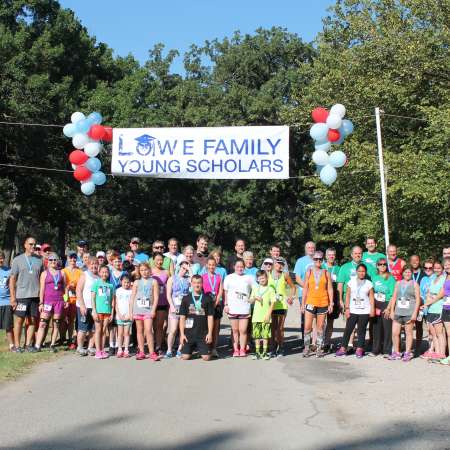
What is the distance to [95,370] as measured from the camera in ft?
36.2

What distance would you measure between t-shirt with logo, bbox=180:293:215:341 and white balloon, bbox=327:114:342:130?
15.5 ft

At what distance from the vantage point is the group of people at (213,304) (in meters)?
12.7

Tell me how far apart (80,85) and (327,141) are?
2420 centimetres

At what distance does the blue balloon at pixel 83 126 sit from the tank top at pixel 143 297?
4.32 m

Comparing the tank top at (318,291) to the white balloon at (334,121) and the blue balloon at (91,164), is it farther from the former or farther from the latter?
the blue balloon at (91,164)

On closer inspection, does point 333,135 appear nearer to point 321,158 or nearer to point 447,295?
point 321,158

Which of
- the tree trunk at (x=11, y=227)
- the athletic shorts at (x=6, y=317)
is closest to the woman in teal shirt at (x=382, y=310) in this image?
the athletic shorts at (x=6, y=317)

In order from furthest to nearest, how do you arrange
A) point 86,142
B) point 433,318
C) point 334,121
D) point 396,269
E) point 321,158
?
point 86,142, point 321,158, point 334,121, point 396,269, point 433,318

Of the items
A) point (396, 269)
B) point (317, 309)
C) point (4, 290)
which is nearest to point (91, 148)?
point (4, 290)

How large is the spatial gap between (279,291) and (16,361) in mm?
4539

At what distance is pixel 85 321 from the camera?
512 inches

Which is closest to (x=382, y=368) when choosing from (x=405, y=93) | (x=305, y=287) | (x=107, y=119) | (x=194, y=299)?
(x=305, y=287)

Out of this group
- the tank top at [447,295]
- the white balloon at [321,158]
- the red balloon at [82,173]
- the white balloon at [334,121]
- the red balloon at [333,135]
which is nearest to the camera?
the tank top at [447,295]

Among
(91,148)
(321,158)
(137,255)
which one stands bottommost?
(137,255)
